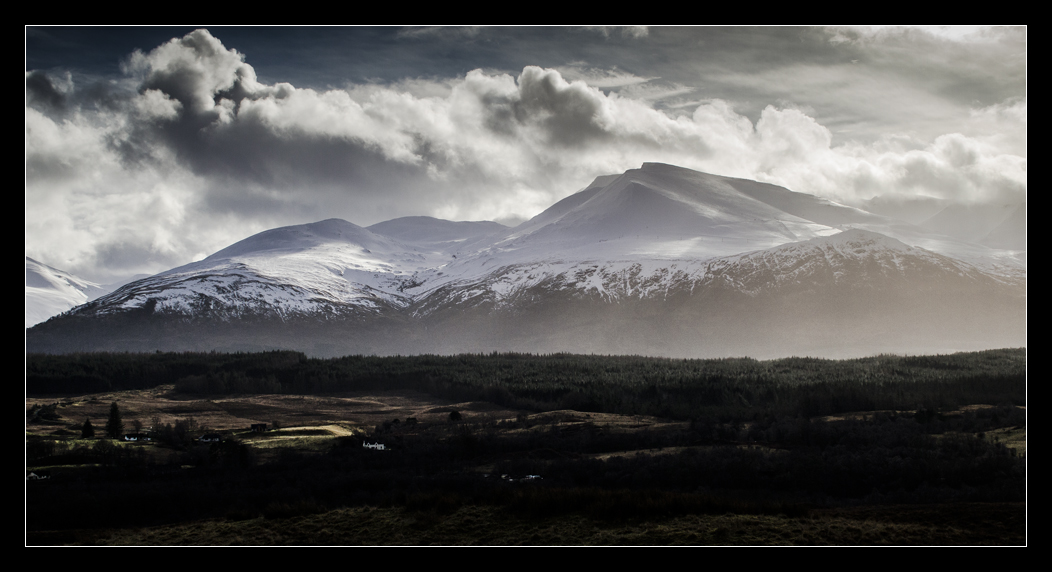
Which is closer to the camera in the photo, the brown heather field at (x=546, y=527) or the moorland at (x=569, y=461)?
the brown heather field at (x=546, y=527)

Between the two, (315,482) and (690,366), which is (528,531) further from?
(690,366)

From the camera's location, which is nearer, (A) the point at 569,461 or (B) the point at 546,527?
(B) the point at 546,527

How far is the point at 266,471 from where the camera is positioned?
48375 mm

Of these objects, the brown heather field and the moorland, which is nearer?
the brown heather field

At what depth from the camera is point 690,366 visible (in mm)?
124125

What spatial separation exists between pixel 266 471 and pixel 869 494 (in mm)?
35993

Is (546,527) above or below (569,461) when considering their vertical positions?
above

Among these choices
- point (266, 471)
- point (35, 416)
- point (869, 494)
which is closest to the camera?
point (869, 494)

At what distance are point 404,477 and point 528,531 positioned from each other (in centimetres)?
1726
